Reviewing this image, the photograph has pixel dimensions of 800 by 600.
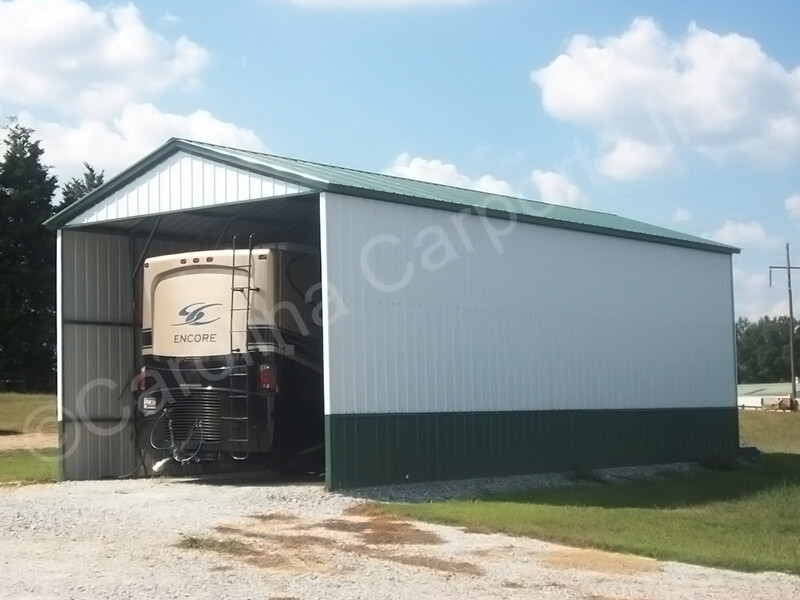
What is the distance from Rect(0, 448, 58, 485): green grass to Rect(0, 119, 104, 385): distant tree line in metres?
26.5

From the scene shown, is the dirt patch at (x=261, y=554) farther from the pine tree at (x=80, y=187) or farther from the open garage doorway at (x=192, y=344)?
the pine tree at (x=80, y=187)

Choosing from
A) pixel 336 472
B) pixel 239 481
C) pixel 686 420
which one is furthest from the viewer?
pixel 686 420

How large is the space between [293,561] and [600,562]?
330cm

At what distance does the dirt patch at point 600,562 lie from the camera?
12062mm

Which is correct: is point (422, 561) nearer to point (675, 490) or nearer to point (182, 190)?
point (182, 190)

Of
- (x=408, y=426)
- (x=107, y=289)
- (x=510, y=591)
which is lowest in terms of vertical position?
(x=510, y=591)

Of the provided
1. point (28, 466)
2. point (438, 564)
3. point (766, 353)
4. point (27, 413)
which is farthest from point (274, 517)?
point (766, 353)

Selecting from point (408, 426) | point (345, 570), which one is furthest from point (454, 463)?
point (345, 570)

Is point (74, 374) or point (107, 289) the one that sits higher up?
point (107, 289)

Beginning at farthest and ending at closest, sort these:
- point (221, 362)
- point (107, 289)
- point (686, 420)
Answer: point (686, 420), point (107, 289), point (221, 362)

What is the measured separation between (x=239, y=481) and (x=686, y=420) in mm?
11259

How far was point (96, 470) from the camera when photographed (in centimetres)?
2116

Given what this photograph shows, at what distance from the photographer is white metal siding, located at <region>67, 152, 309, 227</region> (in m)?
18.4

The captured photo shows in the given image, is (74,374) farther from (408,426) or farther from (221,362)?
(408,426)
